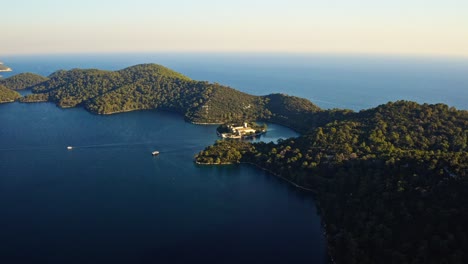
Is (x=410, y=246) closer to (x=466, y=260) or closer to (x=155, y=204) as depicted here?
(x=466, y=260)

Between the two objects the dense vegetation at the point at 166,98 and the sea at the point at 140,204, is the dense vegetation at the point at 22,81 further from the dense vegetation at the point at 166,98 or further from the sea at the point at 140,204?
the sea at the point at 140,204

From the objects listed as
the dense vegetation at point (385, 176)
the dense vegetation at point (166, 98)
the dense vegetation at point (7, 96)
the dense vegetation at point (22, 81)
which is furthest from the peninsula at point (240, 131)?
the dense vegetation at point (22, 81)

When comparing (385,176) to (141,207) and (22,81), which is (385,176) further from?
(22,81)

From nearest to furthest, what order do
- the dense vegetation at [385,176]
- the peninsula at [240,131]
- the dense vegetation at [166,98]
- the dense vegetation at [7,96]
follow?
the dense vegetation at [385,176] < the peninsula at [240,131] < the dense vegetation at [166,98] < the dense vegetation at [7,96]

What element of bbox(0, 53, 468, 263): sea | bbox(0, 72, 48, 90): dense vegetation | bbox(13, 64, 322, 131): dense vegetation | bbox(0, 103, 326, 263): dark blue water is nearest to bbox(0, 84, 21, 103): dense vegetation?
bbox(13, 64, 322, 131): dense vegetation

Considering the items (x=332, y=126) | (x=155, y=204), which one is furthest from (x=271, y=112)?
(x=155, y=204)

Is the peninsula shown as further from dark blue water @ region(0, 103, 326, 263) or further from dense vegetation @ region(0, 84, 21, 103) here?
dense vegetation @ region(0, 84, 21, 103)
